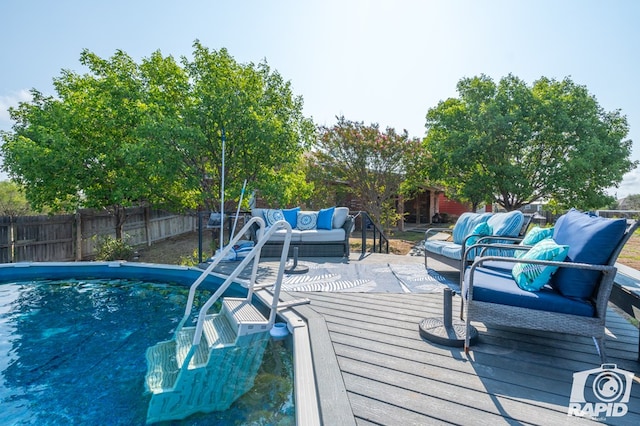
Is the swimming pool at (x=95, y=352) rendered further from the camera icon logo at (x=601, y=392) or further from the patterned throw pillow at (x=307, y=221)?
the patterned throw pillow at (x=307, y=221)

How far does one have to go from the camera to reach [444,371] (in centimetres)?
191

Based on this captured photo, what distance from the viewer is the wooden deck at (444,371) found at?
1520 millimetres

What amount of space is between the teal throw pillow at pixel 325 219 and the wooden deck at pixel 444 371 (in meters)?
3.47

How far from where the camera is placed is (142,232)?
33.7 feet

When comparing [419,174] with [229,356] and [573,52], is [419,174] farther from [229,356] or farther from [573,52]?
[229,356]

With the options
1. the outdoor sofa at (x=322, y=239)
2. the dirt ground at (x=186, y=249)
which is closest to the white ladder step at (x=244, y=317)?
the outdoor sofa at (x=322, y=239)

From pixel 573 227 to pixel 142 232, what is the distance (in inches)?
433

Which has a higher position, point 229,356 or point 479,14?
point 479,14

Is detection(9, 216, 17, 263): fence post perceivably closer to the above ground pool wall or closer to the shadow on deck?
the above ground pool wall

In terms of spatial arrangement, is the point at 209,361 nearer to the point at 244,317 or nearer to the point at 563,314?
the point at 244,317

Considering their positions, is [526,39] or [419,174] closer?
[526,39]

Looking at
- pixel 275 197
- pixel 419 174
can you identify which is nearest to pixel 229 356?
pixel 275 197

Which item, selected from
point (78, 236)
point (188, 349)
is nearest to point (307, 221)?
point (188, 349)

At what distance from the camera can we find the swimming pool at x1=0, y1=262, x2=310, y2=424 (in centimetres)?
199
